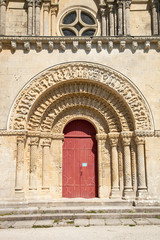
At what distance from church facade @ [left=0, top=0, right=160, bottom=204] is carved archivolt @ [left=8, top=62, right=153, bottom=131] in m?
0.04

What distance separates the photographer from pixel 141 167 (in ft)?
33.4

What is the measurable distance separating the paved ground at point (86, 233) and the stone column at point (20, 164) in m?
2.46

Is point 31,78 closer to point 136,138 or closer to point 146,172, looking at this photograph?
point 136,138

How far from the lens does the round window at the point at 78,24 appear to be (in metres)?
11.9

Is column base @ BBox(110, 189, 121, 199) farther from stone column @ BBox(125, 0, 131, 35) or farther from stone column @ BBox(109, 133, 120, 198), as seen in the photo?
stone column @ BBox(125, 0, 131, 35)

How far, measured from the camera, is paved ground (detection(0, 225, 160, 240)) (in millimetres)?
6608

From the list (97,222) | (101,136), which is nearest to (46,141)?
(101,136)

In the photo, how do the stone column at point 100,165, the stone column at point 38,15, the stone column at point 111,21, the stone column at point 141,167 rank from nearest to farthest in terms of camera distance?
the stone column at point 141,167 → the stone column at point 100,165 → the stone column at point 38,15 → the stone column at point 111,21

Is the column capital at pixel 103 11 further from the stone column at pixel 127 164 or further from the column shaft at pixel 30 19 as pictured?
the stone column at pixel 127 164

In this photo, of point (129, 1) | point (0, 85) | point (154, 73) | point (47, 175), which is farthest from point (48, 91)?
point (129, 1)

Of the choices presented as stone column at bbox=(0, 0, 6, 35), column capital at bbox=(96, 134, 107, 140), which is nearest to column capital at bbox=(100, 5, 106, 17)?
stone column at bbox=(0, 0, 6, 35)

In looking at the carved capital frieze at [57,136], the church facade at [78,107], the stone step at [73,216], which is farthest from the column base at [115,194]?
the carved capital frieze at [57,136]

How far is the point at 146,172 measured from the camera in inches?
399

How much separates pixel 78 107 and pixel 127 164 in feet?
9.79
